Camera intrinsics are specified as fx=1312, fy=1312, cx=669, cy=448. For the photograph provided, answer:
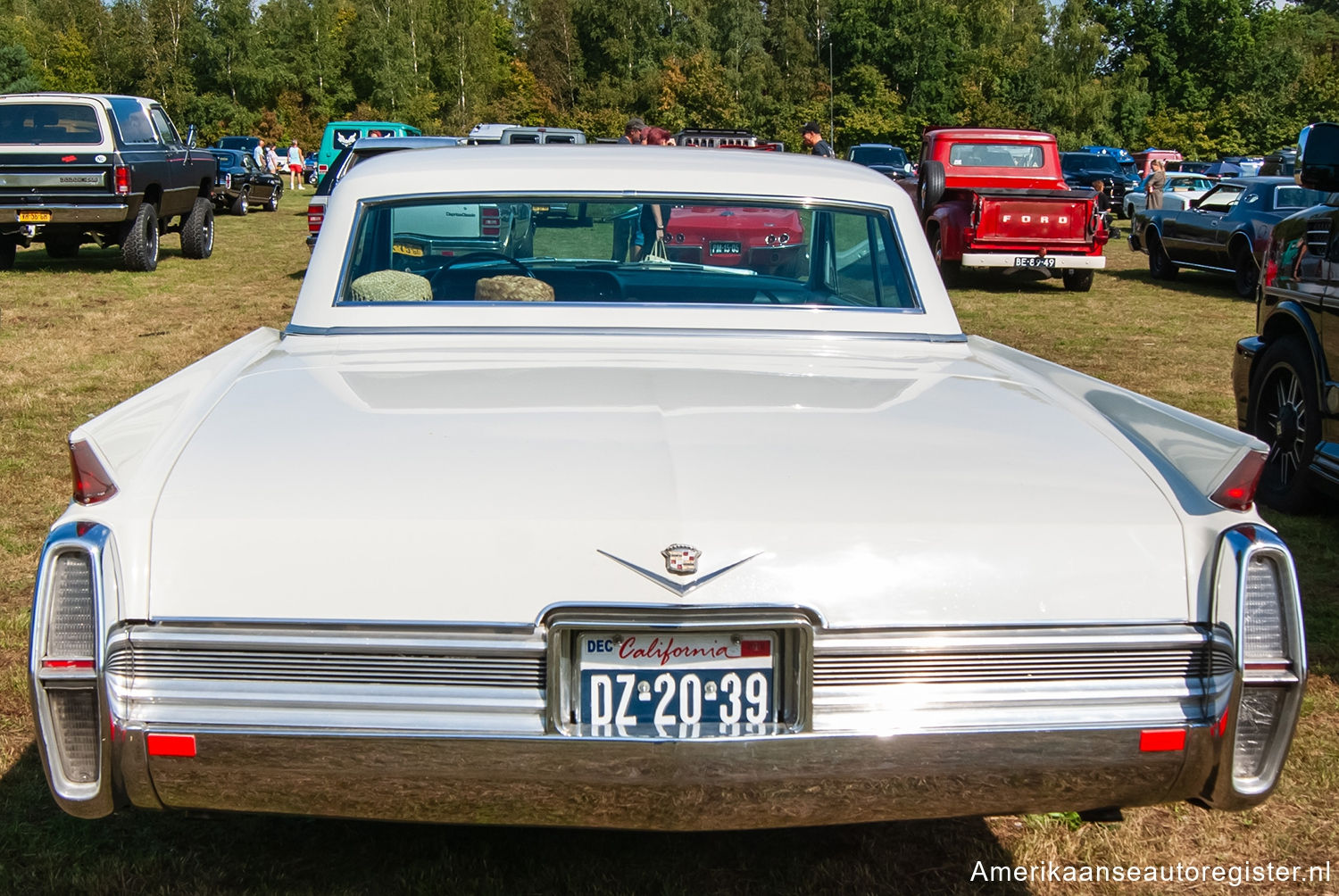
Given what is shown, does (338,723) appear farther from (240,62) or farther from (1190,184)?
(240,62)

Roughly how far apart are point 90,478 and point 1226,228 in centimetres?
1635

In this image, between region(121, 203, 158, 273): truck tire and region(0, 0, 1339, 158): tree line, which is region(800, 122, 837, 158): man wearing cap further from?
region(0, 0, 1339, 158): tree line

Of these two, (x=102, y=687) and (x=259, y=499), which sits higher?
(x=259, y=499)

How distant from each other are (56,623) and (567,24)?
3472 inches

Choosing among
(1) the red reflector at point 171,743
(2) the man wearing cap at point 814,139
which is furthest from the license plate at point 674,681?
(2) the man wearing cap at point 814,139

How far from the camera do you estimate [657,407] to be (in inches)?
107

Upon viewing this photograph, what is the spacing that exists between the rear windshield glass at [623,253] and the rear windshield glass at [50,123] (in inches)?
506

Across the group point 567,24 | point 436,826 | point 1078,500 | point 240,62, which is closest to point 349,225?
point 436,826

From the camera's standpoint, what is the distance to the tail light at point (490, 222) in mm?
3906

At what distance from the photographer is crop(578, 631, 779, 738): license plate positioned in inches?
85.6

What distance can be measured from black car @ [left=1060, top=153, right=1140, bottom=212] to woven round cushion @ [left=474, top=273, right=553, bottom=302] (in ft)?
89.6

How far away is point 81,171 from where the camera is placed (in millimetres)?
14625

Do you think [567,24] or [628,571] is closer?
[628,571]

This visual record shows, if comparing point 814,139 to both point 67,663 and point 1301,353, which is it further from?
point 67,663
